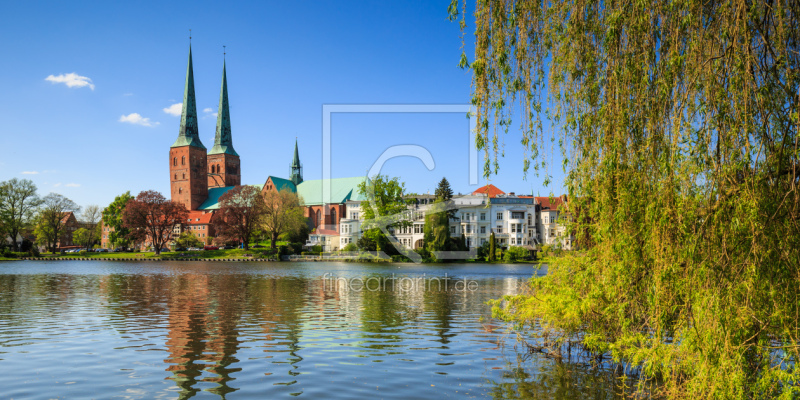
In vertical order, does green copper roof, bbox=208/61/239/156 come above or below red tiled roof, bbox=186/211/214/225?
above

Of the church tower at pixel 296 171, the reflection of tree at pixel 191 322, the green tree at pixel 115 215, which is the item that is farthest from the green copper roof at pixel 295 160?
the reflection of tree at pixel 191 322

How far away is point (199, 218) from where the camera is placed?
140125 millimetres

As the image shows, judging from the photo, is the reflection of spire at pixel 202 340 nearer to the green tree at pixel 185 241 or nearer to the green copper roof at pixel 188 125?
the green tree at pixel 185 241

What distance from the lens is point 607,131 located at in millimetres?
8219

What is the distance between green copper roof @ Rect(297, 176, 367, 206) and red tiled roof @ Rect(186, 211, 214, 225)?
76.7 ft

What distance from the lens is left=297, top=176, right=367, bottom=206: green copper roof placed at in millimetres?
131625

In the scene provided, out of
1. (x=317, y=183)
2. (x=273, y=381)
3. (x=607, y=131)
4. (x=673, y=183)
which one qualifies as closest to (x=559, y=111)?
(x=607, y=131)

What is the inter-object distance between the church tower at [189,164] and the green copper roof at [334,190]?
83.1ft

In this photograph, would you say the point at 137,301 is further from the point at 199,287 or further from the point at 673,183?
the point at 673,183

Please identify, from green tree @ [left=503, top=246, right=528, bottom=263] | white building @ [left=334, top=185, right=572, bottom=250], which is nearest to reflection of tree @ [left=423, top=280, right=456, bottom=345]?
green tree @ [left=503, top=246, right=528, bottom=263]

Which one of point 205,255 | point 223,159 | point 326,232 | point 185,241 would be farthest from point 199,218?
point 205,255

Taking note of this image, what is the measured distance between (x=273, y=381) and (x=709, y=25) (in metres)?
9.07

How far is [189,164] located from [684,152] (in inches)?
5650

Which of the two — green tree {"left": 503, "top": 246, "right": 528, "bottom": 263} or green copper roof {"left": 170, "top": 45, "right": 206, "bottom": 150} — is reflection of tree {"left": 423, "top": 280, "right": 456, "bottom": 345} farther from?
green copper roof {"left": 170, "top": 45, "right": 206, "bottom": 150}
